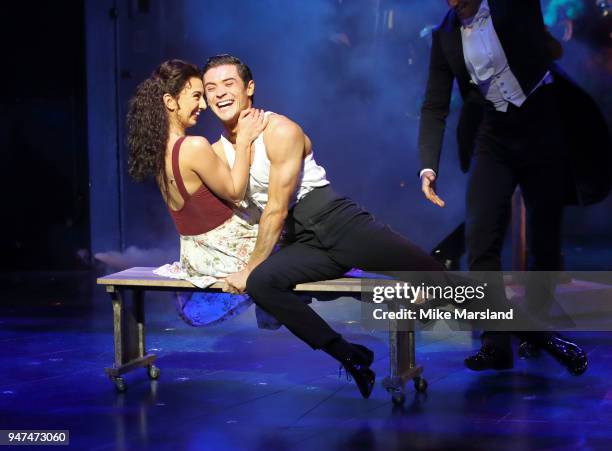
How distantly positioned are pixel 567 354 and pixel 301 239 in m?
1.29

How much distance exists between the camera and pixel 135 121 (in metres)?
3.96

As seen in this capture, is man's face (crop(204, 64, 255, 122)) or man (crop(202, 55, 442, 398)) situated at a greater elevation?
man's face (crop(204, 64, 255, 122))

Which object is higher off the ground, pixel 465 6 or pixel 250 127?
pixel 465 6

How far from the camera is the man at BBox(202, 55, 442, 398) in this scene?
3.52 metres

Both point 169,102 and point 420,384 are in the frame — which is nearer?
point 420,384

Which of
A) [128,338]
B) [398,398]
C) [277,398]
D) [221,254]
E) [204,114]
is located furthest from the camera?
A: [204,114]

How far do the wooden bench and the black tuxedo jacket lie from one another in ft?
2.61

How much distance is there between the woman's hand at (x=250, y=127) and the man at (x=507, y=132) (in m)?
0.77

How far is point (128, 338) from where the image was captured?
13.5 feet

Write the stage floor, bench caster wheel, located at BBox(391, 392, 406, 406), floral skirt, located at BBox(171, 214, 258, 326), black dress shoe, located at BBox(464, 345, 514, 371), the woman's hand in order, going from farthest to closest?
black dress shoe, located at BBox(464, 345, 514, 371) → floral skirt, located at BBox(171, 214, 258, 326) → the woman's hand → bench caster wheel, located at BBox(391, 392, 406, 406) → the stage floor

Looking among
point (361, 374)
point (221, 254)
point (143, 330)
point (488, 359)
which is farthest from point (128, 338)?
point (488, 359)

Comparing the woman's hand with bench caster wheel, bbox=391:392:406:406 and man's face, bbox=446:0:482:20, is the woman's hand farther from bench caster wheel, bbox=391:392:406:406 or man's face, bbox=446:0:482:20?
bench caster wheel, bbox=391:392:406:406

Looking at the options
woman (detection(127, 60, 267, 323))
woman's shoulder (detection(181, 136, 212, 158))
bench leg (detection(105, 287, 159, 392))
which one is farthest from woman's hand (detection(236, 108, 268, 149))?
bench leg (detection(105, 287, 159, 392))

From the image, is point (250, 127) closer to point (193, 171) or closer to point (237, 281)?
point (193, 171)
